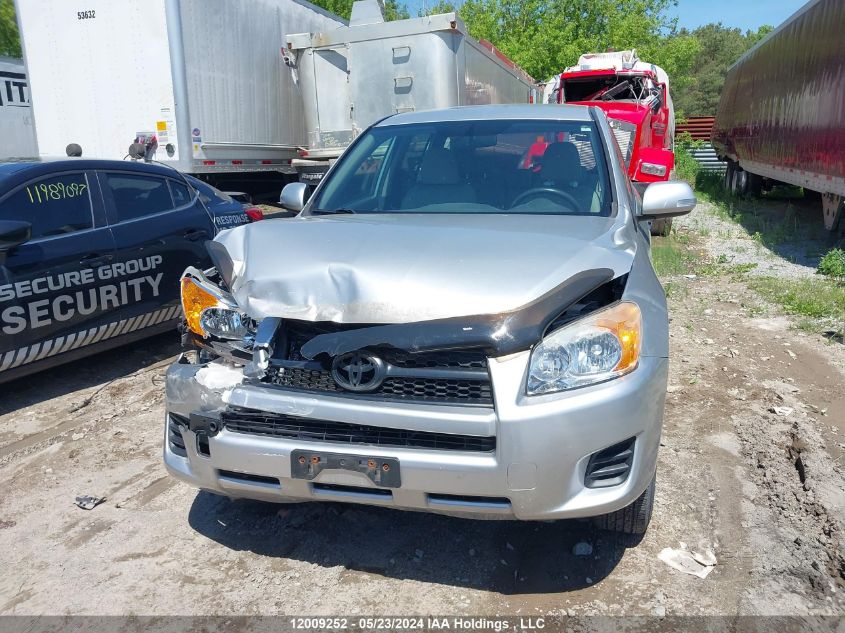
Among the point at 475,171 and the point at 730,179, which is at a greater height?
the point at 475,171

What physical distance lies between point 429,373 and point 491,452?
341 millimetres

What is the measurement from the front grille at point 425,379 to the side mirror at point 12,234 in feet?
9.37

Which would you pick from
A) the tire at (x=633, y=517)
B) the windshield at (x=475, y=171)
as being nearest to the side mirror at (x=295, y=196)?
the windshield at (x=475, y=171)

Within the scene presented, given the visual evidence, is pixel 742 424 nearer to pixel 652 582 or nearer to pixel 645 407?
pixel 652 582

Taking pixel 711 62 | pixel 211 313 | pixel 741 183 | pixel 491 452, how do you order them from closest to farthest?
pixel 491 452 < pixel 211 313 < pixel 741 183 < pixel 711 62

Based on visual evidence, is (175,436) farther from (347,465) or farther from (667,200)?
(667,200)

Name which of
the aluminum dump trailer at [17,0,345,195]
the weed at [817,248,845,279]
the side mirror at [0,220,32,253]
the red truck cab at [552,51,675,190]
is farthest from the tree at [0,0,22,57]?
the weed at [817,248,845,279]

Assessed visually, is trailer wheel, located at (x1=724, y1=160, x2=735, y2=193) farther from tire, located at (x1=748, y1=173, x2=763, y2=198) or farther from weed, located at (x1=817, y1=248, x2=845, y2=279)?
weed, located at (x1=817, y1=248, x2=845, y2=279)

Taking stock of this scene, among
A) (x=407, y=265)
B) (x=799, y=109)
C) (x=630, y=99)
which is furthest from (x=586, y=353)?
(x=630, y=99)

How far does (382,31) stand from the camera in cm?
1105

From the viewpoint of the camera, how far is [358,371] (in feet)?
8.35

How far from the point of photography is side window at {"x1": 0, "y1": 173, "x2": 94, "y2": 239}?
482cm

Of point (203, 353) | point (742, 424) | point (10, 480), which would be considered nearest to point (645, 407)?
point (203, 353)

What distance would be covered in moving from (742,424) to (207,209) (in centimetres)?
455
